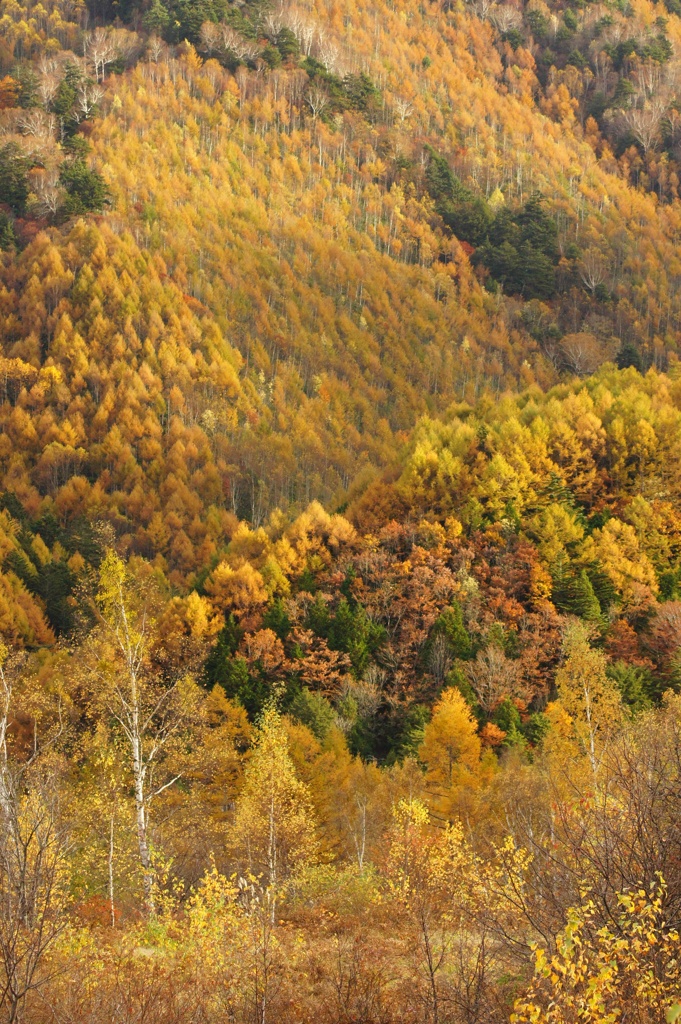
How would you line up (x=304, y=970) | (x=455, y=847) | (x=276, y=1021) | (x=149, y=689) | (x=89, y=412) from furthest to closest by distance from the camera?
(x=89, y=412)
(x=455, y=847)
(x=149, y=689)
(x=304, y=970)
(x=276, y=1021)

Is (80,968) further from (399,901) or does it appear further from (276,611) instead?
(276,611)

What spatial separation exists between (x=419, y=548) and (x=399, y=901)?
4510 cm

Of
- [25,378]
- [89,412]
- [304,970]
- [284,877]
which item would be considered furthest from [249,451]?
[304,970]

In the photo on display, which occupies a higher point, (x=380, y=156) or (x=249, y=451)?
(x=380, y=156)

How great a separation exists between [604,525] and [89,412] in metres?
→ 66.1

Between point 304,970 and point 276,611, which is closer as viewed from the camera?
point 304,970

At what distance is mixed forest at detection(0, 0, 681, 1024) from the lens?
19.2m

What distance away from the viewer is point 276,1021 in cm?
1905

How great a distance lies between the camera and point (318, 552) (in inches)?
3002

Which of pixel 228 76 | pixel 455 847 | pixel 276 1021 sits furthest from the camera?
pixel 228 76

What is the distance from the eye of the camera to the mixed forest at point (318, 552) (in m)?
19.2

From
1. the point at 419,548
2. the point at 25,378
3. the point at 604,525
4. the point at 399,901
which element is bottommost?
the point at 25,378

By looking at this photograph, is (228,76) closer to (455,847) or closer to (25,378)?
(25,378)

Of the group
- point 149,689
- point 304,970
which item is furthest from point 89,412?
point 304,970
